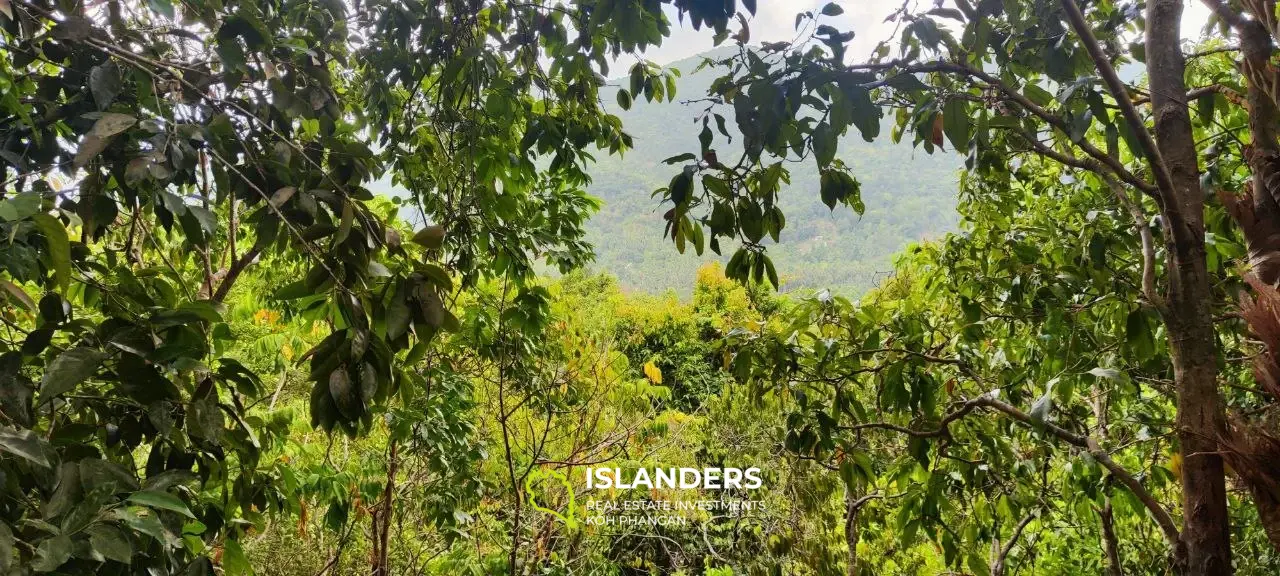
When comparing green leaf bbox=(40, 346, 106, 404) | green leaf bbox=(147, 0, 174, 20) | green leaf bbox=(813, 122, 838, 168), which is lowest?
green leaf bbox=(40, 346, 106, 404)

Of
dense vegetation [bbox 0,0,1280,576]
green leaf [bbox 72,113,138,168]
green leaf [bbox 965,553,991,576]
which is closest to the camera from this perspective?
green leaf [bbox 72,113,138,168]

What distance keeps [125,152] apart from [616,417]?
11.8 feet

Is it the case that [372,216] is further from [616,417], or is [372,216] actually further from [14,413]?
[616,417]

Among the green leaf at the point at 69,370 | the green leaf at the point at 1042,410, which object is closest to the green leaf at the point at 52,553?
the green leaf at the point at 69,370

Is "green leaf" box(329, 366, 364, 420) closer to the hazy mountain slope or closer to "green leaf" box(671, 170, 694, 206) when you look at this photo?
"green leaf" box(671, 170, 694, 206)

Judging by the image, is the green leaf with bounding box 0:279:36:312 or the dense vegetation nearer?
the green leaf with bounding box 0:279:36:312

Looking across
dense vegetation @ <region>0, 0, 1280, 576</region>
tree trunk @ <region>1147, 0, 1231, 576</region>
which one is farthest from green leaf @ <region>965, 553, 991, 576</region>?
tree trunk @ <region>1147, 0, 1231, 576</region>

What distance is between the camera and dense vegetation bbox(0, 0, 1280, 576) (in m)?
0.67

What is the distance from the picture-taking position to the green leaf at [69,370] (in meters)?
0.59

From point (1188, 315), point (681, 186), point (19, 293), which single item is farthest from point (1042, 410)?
point (19, 293)

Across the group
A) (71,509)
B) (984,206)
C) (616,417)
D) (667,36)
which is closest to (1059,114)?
(667,36)

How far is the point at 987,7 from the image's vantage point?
0.88m

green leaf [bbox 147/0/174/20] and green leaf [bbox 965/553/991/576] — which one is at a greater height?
A: green leaf [bbox 147/0/174/20]

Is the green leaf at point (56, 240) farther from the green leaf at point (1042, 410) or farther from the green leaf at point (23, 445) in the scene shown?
the green leaf at point (1042, 410)
